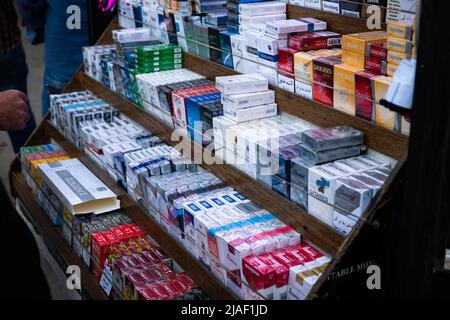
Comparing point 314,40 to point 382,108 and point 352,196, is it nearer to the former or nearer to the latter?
point 382,108

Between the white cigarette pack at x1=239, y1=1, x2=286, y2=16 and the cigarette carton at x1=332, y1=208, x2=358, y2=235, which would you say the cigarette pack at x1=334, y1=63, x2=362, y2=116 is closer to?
the cigarette carton at x1=332, y1=208, x2=358, y2=235

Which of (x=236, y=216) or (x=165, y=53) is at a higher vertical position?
(x=165, y=53)

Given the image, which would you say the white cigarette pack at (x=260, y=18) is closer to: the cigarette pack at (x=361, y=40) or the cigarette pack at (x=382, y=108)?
the cigarette pack at (x=361, y=40)

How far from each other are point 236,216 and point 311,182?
391 millimetres

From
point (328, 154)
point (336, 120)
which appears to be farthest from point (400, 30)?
point (328, 154)

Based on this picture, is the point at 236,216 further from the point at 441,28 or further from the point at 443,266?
the point at 441,28

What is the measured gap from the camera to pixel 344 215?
2.00 meters

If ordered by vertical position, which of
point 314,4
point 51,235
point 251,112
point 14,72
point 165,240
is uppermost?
point 314,4

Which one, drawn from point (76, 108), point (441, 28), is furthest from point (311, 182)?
point (76, 108)

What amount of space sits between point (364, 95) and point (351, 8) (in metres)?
0.55

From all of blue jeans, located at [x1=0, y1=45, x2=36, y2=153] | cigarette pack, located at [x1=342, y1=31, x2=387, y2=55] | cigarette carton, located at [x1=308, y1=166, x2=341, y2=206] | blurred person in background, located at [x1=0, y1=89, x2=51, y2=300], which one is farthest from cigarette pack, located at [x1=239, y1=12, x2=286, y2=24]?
blue jeans, located at [x1=0, y1=45, x2=36, y2=153]

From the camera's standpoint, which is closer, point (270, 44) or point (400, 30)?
point (400, 30)

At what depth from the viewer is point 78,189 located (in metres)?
3.22

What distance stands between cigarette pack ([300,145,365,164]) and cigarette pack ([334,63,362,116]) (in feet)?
0.52
